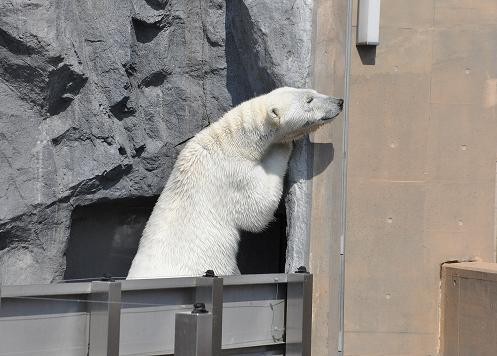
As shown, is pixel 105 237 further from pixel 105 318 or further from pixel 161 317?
pixel 105 318

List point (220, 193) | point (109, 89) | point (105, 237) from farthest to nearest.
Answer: point (105, 237) → point (109, 89) → point (220, 193)

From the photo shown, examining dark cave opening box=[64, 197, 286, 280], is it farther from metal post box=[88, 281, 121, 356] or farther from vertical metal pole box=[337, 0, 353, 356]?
metal post box=[88, 281, 121, 356]

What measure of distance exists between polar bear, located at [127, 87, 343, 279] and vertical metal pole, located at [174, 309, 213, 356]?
1.95 meters

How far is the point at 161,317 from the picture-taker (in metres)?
3.47

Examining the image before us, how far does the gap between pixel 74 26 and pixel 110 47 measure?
0.82 feet

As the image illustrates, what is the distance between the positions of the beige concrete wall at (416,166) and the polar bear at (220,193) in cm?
44

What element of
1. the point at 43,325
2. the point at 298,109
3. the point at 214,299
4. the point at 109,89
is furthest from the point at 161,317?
the point at 109,89

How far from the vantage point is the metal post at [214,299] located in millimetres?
3509

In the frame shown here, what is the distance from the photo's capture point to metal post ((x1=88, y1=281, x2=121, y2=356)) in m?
3.08

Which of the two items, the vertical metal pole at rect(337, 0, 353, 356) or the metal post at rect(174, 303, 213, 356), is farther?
the vertical metal pole at rect(337, 0, 353, 356)

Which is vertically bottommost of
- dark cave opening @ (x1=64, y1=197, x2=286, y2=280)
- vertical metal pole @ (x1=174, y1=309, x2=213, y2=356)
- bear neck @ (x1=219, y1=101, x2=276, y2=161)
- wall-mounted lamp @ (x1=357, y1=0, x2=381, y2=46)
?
vertical metal pole @ (x1=174, y1=309, x2=213, y2=356)

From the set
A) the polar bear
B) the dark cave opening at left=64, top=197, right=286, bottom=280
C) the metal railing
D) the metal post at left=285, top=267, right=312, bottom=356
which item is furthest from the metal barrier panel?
the dark cave opening at left=64, top=197, right=286, bottom=280

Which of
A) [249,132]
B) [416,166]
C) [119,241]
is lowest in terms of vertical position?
[119,241]

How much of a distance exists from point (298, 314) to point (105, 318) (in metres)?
1.33
